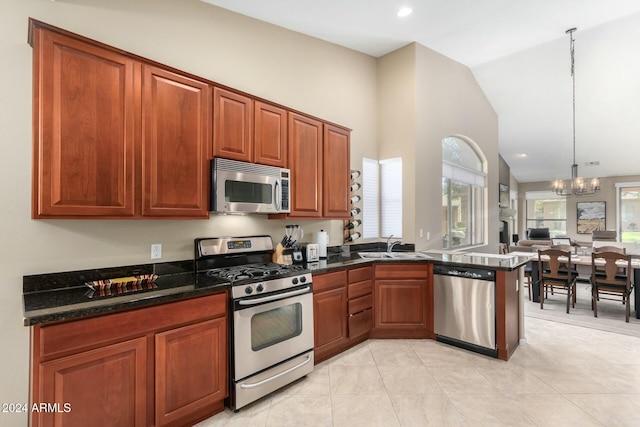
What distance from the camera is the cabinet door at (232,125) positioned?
2.48 m

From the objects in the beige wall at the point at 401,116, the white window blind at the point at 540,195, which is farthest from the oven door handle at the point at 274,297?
the white window blind at the point at 540,195

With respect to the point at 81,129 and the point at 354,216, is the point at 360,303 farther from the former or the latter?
the point at 81,129

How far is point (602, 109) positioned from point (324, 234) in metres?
6.88

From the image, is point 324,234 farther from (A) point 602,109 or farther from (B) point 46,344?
(A) point 602,109

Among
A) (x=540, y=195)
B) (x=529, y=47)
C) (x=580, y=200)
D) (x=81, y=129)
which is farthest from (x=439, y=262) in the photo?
(x=540, y=195)

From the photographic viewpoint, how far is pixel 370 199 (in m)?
4.34

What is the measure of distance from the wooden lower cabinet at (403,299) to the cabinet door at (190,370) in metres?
1.88

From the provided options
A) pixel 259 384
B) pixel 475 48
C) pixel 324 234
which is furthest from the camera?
pixel 475 48

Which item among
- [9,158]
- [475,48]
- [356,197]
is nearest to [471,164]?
[475,48]

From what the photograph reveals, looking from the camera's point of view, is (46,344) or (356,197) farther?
(356,197)

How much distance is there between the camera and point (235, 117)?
2596 mm

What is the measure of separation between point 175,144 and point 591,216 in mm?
12291

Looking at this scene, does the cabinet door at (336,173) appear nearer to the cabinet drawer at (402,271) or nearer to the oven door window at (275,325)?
the cabinet drawer at (402,271)

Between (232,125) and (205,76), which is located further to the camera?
(205,76)
